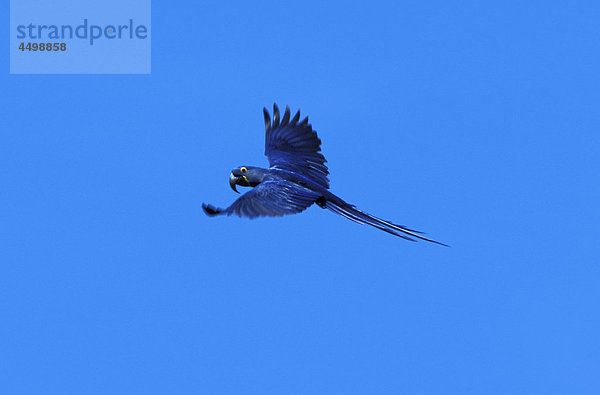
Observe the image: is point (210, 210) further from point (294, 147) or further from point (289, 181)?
point (294, 147)

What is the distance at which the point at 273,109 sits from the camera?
2175cm

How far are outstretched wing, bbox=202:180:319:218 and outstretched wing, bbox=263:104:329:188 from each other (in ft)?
6.22

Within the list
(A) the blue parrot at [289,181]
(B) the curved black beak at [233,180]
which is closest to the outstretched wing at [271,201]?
(A) the blue parrot at [289,181]

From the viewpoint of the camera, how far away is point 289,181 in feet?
61.2

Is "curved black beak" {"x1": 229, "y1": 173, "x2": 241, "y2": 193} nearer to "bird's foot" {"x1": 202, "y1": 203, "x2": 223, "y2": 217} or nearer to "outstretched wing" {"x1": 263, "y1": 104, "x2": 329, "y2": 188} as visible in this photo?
"outstretched wing" {"x1": 263, "y1": 104, "x2": 329, "y2": 188}

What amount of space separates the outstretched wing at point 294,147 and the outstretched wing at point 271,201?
6.22 feet

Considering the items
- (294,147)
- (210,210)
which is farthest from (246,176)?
(210,210)

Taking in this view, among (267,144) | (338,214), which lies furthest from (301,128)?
(338,214)

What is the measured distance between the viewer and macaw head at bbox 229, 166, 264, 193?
19.3 metres

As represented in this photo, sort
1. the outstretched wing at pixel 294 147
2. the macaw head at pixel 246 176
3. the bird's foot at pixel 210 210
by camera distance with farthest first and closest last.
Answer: the outstretched wing at pixel 294 147
the macaw head at pixel 246 176
the bird's foot at pixel 210 210

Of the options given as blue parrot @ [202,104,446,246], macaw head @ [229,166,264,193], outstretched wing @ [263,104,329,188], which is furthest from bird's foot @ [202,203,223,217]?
outstretched wing @ [263,104,329,188]

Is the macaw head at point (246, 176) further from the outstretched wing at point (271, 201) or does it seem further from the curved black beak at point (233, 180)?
the outstretched wing at point (271, 201)

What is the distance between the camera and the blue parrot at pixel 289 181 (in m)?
16.5

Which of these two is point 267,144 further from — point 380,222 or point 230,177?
point 380,222
